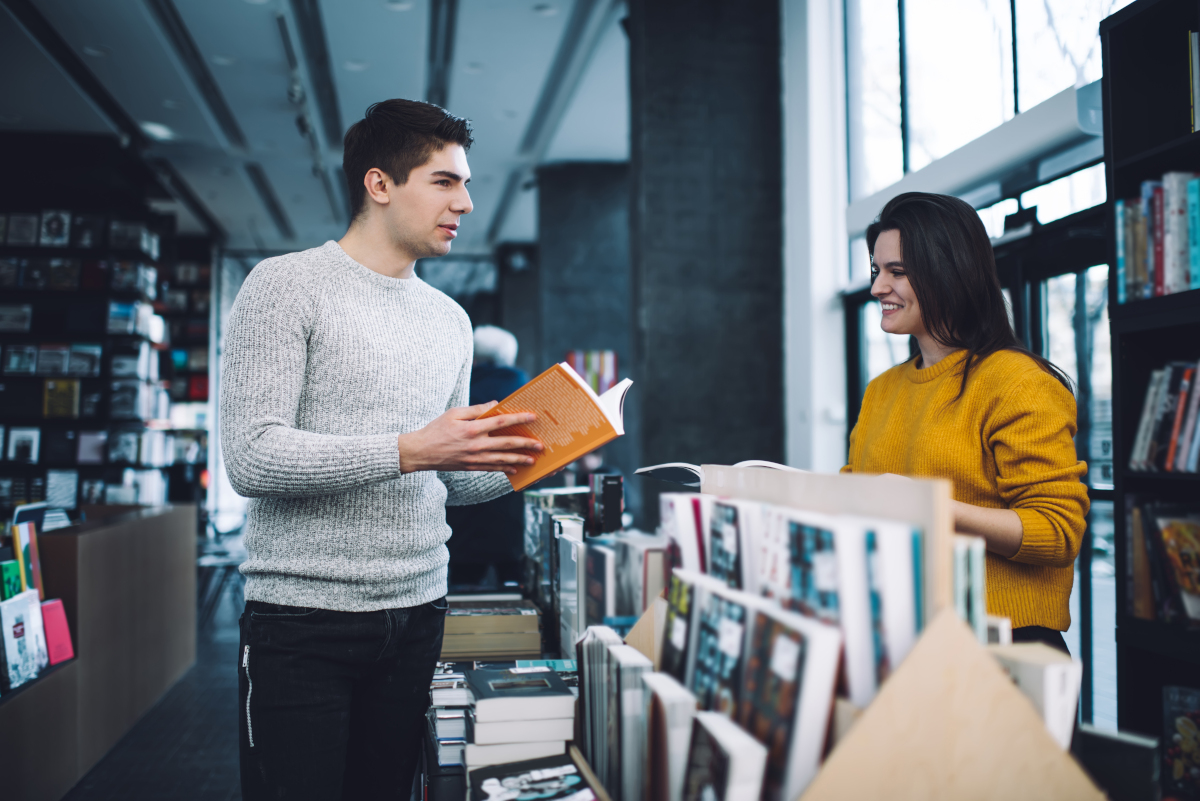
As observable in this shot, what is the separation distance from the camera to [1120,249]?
183 centimetres

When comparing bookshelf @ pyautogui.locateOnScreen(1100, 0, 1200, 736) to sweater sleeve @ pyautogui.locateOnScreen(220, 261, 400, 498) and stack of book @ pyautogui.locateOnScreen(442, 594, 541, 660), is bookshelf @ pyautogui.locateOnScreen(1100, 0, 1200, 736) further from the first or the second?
sweater sleeve @ pyautogui.locateOnScreen(220, 261, 400, 498)

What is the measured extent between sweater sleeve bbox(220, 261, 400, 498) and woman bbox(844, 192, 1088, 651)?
883 mm

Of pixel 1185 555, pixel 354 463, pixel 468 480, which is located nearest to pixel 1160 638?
pixel 1185 555

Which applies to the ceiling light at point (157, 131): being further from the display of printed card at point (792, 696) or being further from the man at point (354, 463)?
the display of printed card at point (792, 696)

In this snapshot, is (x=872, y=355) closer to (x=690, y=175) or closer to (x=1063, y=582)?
(x=690, y=175)

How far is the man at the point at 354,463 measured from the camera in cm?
115

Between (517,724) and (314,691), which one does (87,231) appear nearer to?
(314,691)

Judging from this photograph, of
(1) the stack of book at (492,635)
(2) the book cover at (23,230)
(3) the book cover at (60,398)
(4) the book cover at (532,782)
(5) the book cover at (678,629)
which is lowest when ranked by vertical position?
(1) the stack of book at (492,635)

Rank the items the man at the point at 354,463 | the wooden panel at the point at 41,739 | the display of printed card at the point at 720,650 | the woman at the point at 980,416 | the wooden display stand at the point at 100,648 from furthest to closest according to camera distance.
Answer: the wooden display stand at the point at 100,648, the wooden panel at the point at 41,739, the woman at the point at 980,416, the man at the point at 354,463, the display of printed card at the point at 720,650

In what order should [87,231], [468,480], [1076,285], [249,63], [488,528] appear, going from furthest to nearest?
1. [87,231]
2. [249,63]
3. [488,528]
4. [1076,285]
5. [468,480]

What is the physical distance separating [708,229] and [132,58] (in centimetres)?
392

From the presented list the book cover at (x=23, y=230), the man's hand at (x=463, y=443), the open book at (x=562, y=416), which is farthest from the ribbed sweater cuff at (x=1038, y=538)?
the book cover at (x=23, y=230)

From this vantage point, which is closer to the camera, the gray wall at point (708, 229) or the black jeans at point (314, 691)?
the black jeans at point (314, 691)

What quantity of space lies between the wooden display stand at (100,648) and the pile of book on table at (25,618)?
0.05 meters
